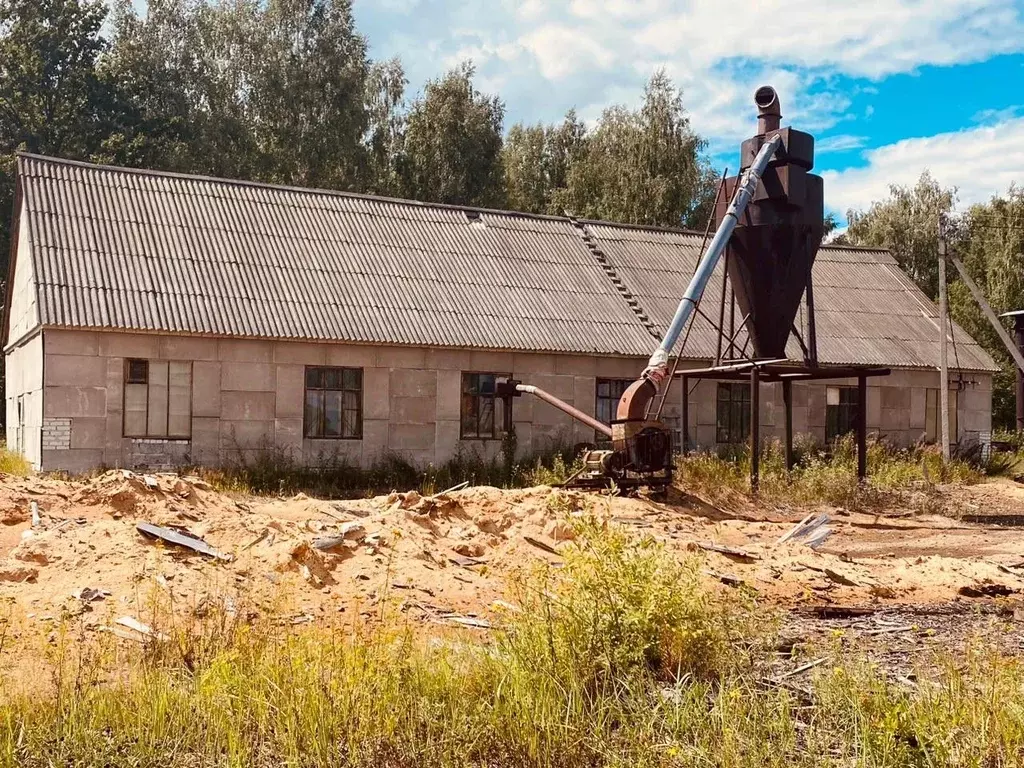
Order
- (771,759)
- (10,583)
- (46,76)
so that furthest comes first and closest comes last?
(46,76) < (10,583) < (771,759)

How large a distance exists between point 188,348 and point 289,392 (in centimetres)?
179

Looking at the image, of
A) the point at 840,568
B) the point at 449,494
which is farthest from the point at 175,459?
the point at 840,568

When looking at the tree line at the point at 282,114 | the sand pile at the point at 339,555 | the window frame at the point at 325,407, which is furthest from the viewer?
the tree line at the point at 282,114

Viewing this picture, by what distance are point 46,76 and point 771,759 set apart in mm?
37948

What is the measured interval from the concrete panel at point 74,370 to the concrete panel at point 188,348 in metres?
0.98

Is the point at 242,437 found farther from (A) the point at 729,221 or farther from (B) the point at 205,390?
(A) the point at 729,221

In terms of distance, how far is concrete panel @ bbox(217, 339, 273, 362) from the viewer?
60.8 feet

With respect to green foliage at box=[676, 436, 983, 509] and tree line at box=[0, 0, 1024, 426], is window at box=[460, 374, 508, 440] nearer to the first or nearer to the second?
green foliage at box=[676, 436, 983, 509]

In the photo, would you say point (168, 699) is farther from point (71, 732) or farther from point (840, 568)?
point (840, 568)

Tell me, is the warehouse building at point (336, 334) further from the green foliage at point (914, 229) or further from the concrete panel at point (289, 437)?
the green foliage at point (914, 229)

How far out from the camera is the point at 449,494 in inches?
537

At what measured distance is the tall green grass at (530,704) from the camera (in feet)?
16.6

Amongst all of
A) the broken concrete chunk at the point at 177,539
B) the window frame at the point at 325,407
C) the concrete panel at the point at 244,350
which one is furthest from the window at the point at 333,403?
the broken concrete chunk at the point at 177,539

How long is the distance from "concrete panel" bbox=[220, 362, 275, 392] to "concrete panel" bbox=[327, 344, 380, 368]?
1.09 meters
